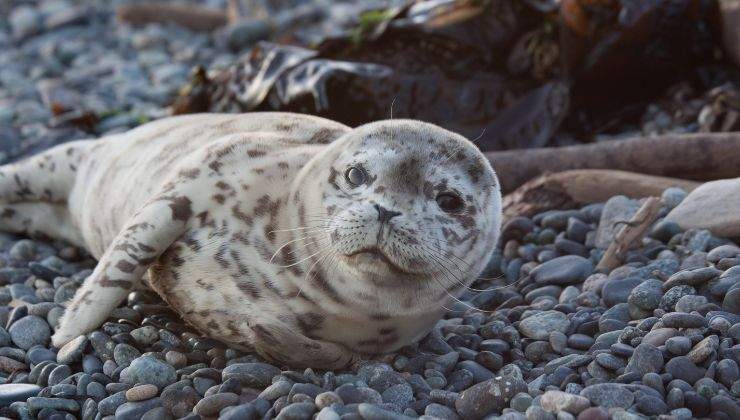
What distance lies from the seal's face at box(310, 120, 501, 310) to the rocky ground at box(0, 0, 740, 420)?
1.37 feet

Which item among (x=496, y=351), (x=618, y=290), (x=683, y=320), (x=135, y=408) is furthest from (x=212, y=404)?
(x=618, y=290)

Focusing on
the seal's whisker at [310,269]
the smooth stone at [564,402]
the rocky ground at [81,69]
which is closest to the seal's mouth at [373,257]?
the seal's whisker at [310,269]

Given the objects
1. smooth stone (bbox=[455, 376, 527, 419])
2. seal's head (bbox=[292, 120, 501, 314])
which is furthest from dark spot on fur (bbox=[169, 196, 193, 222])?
smooth stone (bbox=[455, 376, 527, 419])

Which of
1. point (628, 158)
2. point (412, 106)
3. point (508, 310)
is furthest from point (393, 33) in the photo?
point (508, 310)

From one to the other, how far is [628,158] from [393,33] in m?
2.39

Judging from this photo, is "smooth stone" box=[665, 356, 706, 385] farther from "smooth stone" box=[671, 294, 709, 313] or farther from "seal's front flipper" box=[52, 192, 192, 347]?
"seal's front flipper" box=[52, 192, 192, 347]

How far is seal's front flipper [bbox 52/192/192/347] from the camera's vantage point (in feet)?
13.9

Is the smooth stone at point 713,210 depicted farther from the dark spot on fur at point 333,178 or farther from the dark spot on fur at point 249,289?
the dark spot on fur at point 249,289

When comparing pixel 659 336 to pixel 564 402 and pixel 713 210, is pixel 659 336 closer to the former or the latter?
pixel 564 402

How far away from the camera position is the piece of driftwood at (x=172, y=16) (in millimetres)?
12797

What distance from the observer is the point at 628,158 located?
6.18 meters

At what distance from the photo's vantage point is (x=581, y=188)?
585 cm

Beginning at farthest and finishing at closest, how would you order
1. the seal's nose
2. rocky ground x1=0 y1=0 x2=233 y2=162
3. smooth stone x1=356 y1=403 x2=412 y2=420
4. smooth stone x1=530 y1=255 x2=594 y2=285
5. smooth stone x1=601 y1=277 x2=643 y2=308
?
rocky ground x1=0 y1=0 x2=233 y2=162
smooth stone x1=530 y1=255 x2=594 y2=285
smooth stone x1=601 y1=277 x2=643 y2=308
the seal's nose
smooth stone x1=356 y1=403 x2=412 y2=420

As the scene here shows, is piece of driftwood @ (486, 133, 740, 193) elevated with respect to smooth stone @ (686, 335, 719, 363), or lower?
lower
